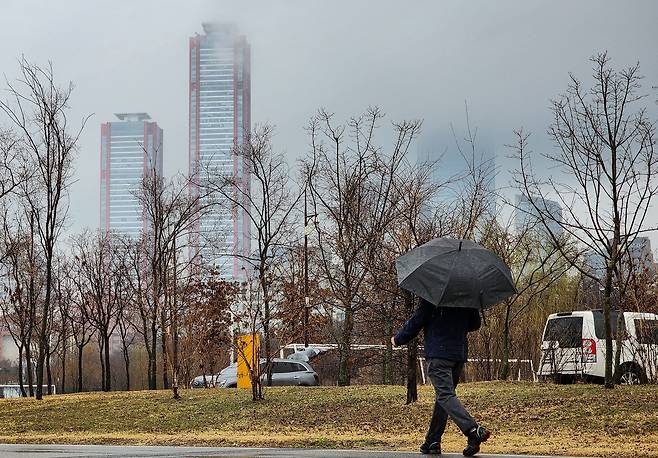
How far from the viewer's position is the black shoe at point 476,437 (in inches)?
340

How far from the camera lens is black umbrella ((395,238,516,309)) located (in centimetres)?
905

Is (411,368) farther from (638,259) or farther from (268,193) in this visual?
(268,193)

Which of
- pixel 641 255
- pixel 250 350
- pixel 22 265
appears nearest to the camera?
pixel 250 350

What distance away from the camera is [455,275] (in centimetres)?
923

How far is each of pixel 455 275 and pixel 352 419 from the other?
21.0 feet

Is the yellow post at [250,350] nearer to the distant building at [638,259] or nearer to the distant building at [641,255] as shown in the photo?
the distant building at [638,259]

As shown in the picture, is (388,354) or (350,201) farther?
(350,201)

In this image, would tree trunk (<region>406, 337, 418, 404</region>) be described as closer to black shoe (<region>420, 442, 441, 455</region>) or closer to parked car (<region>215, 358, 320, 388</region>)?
black shoe (<region>420, 442, 441, 455</region>)

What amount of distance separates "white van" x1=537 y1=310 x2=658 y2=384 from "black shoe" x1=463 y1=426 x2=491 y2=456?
10.7m

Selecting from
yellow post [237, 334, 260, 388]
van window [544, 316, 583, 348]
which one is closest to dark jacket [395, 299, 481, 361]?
yellow post [237, 334, 260, 388]

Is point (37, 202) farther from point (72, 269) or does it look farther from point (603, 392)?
point (603, 392)

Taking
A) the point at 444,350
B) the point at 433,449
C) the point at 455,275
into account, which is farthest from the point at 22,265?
the point at 444,350

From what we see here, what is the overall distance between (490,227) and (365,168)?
158 inches

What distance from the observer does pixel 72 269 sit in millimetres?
41156
